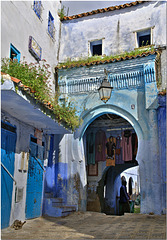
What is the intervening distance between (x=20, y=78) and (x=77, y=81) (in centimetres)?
503

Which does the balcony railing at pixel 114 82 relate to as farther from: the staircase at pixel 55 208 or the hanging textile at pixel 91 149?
the staircase at pixel 55 208

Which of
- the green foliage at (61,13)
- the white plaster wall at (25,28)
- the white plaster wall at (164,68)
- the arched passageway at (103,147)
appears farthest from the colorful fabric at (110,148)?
the green foliage at (61,13)

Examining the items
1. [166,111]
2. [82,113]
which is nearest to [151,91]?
[166,111]

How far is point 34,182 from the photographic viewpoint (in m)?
8.91

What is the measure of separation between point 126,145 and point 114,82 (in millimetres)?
3119

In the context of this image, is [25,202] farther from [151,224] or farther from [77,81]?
[77,81]

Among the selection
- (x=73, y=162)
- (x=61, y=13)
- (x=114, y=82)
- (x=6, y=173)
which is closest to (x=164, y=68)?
(x=114, y=82)

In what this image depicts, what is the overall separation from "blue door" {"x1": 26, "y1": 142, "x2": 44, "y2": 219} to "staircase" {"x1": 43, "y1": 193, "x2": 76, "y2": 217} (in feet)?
1.14

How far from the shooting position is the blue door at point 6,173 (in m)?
6.88

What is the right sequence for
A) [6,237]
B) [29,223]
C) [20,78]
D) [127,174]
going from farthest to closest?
[127,174], [29,223], [20,78], [6,237]

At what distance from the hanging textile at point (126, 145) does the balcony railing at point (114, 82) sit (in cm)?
259

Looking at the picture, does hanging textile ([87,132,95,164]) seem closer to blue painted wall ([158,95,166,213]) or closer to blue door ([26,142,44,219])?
blue door ([26,142,44,219])

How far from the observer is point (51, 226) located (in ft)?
25.0

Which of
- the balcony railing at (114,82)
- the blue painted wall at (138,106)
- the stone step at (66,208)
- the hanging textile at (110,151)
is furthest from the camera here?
the hanging textile at (110,151)
